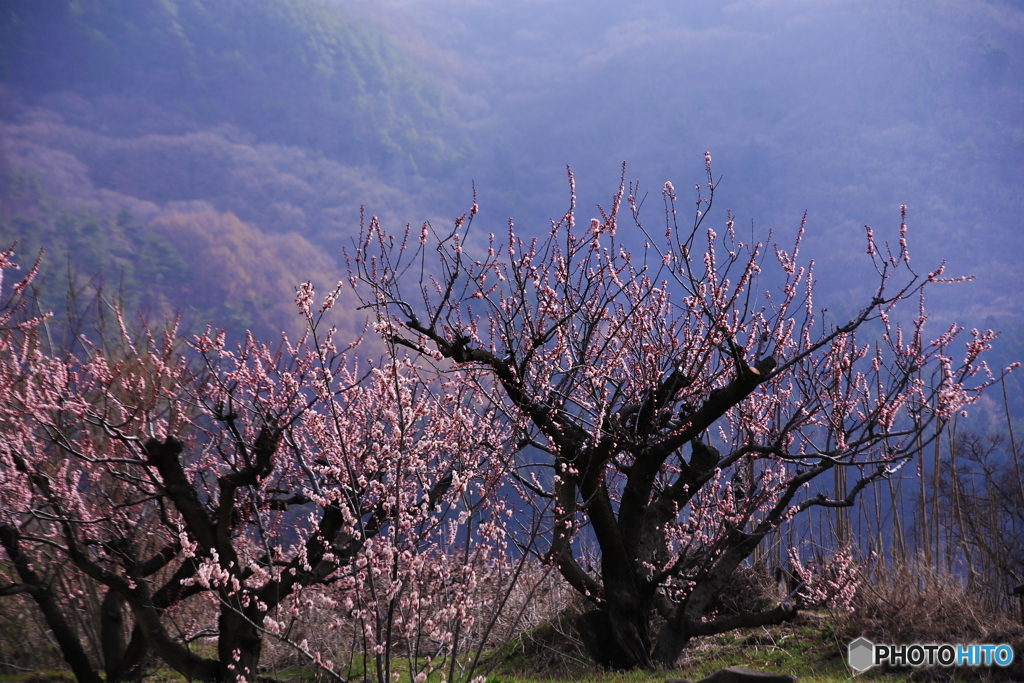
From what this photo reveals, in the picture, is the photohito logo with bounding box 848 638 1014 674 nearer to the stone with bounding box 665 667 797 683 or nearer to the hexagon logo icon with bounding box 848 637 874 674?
the hexagon logo icon with bounding box 848 637 874 674

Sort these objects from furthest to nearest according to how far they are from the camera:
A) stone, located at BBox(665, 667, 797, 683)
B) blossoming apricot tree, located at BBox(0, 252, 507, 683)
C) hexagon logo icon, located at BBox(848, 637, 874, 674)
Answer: hexagon logo icon, located at BBox(848, 637, 874, 674) < blossoming apricot tree, located at BBox(0, 252, 507, 683) < stone, located at BBox(665, 667, 797, 683)

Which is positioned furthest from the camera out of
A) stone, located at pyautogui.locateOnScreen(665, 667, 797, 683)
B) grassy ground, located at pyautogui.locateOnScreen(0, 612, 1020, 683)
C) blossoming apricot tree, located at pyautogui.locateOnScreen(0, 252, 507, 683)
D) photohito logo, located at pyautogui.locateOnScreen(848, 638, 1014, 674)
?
grassy ground, located at pyautogui.locateOnScreen(0, 612, 1020, 683)

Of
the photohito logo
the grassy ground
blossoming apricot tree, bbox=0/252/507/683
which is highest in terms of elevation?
blossoming apricot tree, bbox=0/252/507/683

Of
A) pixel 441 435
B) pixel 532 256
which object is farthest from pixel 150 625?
pixel 532 256

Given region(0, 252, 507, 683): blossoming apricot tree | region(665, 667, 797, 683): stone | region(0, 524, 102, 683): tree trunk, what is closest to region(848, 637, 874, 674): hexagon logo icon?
region(665, 667, 797, 683): stone

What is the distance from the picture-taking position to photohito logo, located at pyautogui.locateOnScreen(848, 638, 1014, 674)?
4793 millimetres

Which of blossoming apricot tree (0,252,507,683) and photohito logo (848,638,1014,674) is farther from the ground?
blossoming apricot tree (0,252,507,683)

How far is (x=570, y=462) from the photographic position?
17.5 ft

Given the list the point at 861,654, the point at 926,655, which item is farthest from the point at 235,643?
the point at 926,655

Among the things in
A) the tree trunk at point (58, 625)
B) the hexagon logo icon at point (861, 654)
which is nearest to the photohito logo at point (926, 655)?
the hexagon logo icon at point (861, 654)

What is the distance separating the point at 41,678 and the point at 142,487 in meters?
2.50

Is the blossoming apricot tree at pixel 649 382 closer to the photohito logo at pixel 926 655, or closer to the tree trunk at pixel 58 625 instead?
the photohito logo at pixel 926 655

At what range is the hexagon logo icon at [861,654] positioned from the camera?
5.62 metres

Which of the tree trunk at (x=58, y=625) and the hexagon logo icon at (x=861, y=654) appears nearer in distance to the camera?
the hexagon logo icon at (x=861, y=654)
